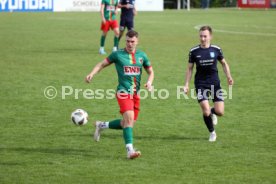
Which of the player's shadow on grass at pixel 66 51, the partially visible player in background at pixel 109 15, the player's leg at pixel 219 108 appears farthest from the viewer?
the player's shadow on grass at pixel 66 51

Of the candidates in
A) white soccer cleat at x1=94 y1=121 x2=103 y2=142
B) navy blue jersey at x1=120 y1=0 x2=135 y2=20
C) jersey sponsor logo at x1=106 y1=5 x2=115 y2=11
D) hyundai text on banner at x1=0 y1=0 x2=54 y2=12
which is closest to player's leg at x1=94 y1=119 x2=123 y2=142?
white soccer cleat at x1=94 y1=121 x2=103 y2=142

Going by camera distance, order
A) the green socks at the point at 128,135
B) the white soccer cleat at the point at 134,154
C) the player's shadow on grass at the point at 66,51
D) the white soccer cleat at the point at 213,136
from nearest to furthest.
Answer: the white soccer cleat at the point at 134,154, the green socks at the point at 128,135, the white soccer cleat at the point at 213,136, the player's shadow on grass at the point at 66,51

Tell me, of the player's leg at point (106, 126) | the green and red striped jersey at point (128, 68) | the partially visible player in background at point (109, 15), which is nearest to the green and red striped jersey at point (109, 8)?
the partially visible player in background at point (109, 15)

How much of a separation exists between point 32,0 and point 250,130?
44.0m

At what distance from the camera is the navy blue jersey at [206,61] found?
11719mm

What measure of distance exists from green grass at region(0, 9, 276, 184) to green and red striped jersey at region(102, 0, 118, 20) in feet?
4.77

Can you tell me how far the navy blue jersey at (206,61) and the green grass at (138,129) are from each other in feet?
3.24

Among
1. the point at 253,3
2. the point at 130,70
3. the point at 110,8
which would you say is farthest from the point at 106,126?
the point at 253,3

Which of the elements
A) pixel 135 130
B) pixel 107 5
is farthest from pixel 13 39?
pixel 135 130

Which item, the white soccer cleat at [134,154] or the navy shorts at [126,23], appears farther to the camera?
the navy shorts at [126,23]

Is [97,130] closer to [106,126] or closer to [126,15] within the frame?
[106,126]

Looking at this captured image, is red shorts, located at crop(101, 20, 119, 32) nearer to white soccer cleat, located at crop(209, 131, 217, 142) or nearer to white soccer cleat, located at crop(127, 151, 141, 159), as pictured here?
white soccer cleat, located at crop(209, 131, 217, 142)

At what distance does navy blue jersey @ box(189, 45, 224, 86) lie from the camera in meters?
11.7

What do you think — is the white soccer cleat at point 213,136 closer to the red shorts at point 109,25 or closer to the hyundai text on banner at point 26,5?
the red shorts at point 109,25
